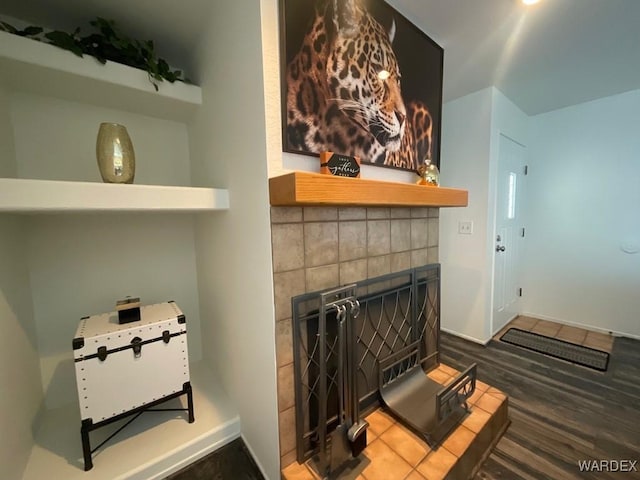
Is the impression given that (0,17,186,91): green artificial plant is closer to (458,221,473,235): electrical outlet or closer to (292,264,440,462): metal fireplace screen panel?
(292,264,440,462): metal fireplace screen panel

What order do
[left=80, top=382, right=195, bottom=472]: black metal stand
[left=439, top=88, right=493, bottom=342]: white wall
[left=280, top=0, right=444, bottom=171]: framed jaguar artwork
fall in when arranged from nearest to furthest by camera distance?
Answer: [left=280, top=0, right=444, bottom=171]: framed jaguar artwork, [left=80, top=382, right=195, bottom=472]: black metal stand, [left=439, top=88, right=493, bottom=342]: white wall

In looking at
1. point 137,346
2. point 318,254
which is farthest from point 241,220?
point 137,346

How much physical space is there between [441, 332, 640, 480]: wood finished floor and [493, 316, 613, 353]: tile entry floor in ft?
0.30

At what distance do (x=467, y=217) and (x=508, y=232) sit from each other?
23.1 inches

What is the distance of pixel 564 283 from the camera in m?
2.69

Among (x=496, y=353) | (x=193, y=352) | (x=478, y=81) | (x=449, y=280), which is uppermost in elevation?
(x=478, y=81)

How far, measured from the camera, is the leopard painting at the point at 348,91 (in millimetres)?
1004

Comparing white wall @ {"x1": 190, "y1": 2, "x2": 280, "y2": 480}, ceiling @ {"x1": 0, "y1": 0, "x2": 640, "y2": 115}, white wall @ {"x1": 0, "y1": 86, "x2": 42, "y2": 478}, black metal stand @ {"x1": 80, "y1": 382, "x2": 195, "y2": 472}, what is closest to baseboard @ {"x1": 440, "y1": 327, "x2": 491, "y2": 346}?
white wall @ {"x1": 190, "y1": 2, "x2": 280, "y2": 480}

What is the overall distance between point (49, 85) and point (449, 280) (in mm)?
3061

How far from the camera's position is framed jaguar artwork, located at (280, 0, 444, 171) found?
98 centimetres

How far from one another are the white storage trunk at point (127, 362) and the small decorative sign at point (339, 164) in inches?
41.4

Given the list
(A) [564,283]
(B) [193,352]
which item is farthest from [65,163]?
→ (A) [564,283]

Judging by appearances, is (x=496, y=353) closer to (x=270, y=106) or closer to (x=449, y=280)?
(x=449, y=280)
